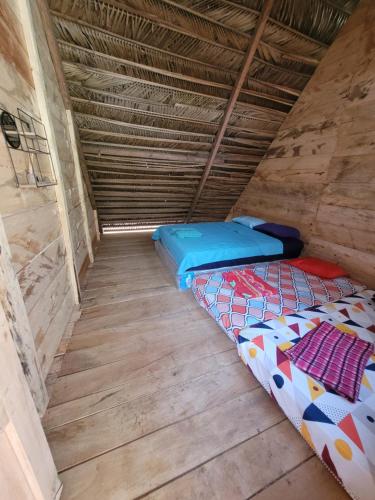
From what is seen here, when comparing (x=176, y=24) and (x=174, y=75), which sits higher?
(x=176, y=24)

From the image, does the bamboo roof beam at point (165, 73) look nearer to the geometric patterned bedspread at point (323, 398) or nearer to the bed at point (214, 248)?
the bed at point (214, 248)

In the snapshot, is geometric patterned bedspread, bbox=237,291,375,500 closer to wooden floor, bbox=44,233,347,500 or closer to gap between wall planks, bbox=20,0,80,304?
wooden floor, bbox=44,233,347,500

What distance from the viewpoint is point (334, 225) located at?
7.94ft

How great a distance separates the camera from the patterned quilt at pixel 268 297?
65.4 inches

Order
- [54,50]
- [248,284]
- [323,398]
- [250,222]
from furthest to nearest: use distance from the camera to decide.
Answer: [250,222] < [248,284] < [54,50] < [323,398]

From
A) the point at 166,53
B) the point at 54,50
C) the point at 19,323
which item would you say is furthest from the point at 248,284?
the point at 54,50

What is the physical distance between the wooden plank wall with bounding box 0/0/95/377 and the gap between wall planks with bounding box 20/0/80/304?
0.14ft

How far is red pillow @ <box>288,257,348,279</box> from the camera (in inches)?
87.0

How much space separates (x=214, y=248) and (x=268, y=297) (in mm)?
786

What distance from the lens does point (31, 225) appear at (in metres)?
1.14

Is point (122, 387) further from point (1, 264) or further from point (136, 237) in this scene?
point (136, 237)

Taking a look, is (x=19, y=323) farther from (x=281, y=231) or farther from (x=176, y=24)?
(x=281, y=231)

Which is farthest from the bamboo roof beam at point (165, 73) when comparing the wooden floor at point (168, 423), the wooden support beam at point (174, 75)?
the wooden floor at point (168, 423)

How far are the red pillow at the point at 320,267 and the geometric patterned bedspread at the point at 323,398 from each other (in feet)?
2.12
